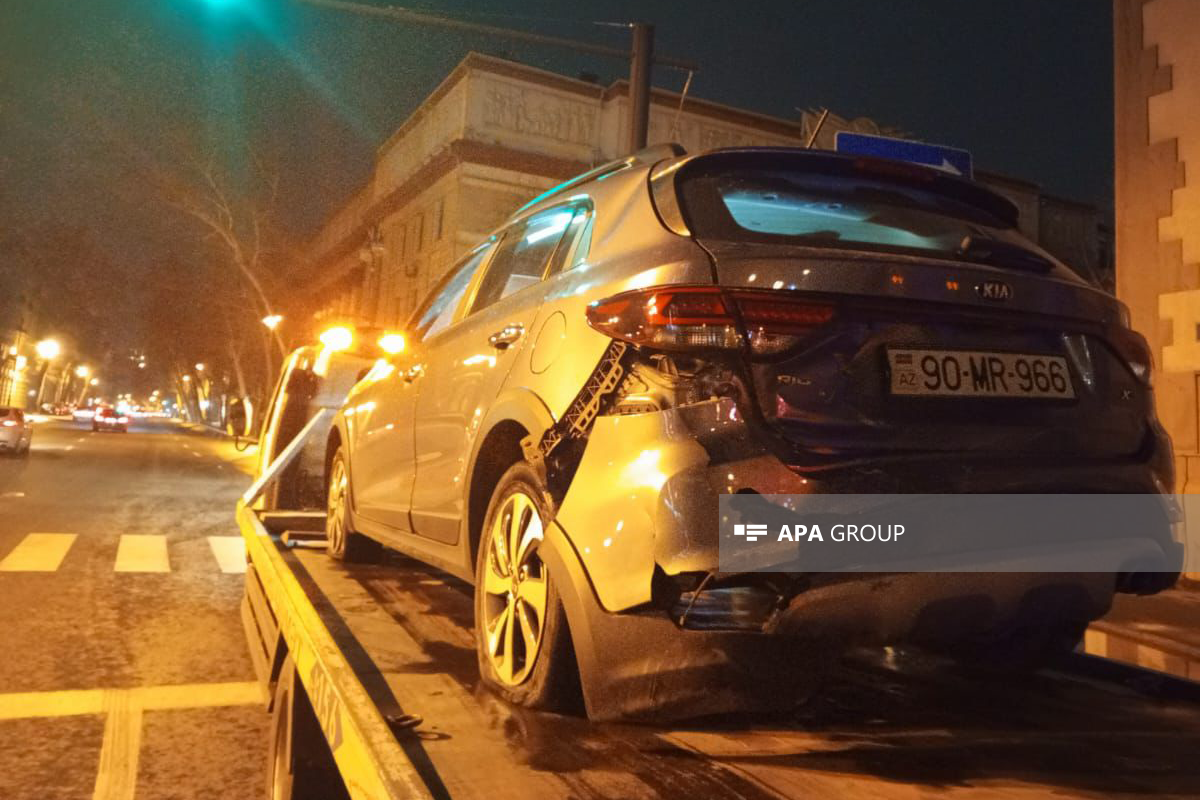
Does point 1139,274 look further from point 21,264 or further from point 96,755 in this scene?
point 21,264

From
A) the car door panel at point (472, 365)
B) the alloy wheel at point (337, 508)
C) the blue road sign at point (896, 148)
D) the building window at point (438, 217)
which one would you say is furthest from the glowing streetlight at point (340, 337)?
the building window at point (438, 217)

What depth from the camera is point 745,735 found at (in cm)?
202

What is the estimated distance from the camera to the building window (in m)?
33.1

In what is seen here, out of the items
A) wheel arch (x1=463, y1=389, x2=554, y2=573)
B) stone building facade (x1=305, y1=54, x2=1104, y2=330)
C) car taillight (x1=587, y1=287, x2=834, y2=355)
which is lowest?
wheel arch (x1=463, y1=389, x2=554, y2=573)

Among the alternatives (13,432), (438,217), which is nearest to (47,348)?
(438,217)

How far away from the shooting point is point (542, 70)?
31578 mm

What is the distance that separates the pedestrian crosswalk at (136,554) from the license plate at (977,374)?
25.3 ft

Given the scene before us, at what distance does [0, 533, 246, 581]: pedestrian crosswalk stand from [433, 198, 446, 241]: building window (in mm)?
23771

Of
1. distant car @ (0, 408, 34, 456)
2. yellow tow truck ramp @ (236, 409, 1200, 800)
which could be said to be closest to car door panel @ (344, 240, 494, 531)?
yellow tow truck ramp @ (236, 409, 1200, 800)

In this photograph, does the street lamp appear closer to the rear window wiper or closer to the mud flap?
the mud flap

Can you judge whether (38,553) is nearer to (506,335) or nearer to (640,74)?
(640,74)

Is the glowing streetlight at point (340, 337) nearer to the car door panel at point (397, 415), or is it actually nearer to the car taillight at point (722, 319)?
the car door panel at point (397, 415)

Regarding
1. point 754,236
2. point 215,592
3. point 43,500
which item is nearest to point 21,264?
point 43,500

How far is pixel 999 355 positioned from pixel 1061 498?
354 millimetres
